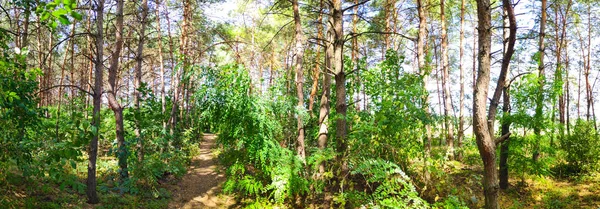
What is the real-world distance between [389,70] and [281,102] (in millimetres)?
2933

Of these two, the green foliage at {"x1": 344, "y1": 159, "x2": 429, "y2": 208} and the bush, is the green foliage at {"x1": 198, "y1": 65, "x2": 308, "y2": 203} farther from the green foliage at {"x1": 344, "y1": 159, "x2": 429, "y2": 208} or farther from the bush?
the bush

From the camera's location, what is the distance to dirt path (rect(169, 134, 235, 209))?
7.85m

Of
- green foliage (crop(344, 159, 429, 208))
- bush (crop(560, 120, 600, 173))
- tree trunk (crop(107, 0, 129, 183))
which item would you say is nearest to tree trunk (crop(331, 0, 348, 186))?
green foliage (crop(344, 159, 429, 208))

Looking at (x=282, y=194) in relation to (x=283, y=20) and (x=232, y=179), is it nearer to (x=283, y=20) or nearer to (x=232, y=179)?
(x=232, y=179)

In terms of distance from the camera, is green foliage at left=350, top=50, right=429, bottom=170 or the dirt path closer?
green foliage at left=350, top=50, right=429, bottom=170

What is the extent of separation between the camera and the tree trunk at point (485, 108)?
12.2 feet

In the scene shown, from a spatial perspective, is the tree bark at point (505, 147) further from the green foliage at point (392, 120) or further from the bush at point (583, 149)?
the bush at point (583, 149)

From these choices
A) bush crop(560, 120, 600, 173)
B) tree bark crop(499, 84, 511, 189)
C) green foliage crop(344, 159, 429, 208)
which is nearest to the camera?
green foliage crop(344, 159, 429, 208)

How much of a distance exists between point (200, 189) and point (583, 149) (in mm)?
11558

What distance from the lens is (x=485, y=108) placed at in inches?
149

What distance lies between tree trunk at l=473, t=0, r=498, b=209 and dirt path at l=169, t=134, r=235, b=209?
5.81 meters

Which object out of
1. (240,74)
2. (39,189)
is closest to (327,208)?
(240,74)

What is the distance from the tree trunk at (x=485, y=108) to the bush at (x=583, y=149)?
8.32 metres

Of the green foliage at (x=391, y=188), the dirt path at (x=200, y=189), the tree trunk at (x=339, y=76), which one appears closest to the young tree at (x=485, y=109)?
the green foliage at (x=391, y=188)
